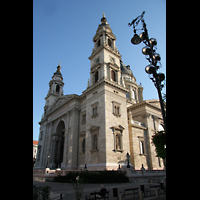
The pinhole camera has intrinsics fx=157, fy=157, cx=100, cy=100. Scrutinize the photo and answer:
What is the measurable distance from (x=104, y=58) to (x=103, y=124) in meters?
13.5

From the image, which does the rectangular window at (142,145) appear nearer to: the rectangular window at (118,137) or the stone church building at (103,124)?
the stone church building at (103,124)

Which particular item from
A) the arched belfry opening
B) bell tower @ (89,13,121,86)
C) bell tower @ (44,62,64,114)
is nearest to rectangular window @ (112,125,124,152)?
bell tower @ (89,13,121,86)

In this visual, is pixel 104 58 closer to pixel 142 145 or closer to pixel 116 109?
pixel 116 109

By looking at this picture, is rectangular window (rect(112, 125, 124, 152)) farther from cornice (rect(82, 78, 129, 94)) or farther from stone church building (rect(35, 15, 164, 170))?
cornice (rect(82, 78, 129, 94))

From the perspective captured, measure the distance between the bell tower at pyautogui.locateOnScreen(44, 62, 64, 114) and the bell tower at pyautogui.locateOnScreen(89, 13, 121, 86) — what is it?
67.5 ft

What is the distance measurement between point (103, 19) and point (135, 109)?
23.6 metres

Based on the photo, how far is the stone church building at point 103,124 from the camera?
24.4 meters

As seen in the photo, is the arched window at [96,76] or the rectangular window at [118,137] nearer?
the rectangular window at [118,137]

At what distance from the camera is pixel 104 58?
30.8m

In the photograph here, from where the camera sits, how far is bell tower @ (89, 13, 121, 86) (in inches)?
1186

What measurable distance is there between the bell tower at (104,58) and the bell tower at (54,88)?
2056 centimetres

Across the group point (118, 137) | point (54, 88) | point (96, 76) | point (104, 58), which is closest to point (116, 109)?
point (118, 137)

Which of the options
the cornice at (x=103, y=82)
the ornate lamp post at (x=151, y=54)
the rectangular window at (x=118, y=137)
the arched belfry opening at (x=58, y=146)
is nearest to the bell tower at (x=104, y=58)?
the cornice at (x=103, y=82)
